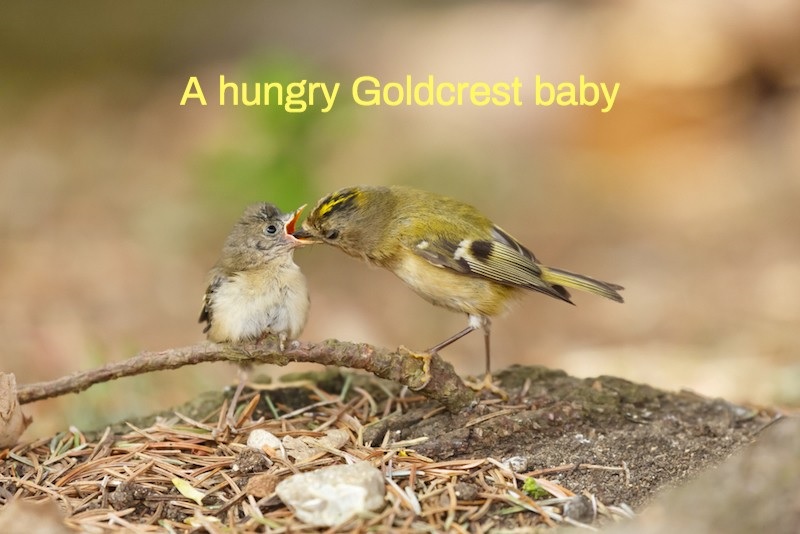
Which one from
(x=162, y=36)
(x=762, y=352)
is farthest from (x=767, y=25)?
(x=162, y=36)

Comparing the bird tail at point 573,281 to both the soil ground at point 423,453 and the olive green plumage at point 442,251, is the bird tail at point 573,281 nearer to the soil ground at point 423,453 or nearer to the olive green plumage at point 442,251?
the olive green plumage at point 442,251

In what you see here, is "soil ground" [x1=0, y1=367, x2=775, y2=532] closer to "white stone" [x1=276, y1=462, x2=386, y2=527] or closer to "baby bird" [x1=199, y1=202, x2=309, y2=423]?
"white stone" [x1=276, y1=462, x2=386, y2=527]

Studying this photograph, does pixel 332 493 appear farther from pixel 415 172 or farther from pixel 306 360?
pixel 415 172

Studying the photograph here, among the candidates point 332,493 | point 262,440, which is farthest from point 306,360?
point 332,493

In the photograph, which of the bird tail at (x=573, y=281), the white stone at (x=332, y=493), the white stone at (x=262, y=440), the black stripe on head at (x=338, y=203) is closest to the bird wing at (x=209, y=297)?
the black stripe on head at (x=338, y=203)

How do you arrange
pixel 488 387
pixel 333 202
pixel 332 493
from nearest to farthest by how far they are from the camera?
pixel 332 493
pixel 488 387
pixel 333 202
